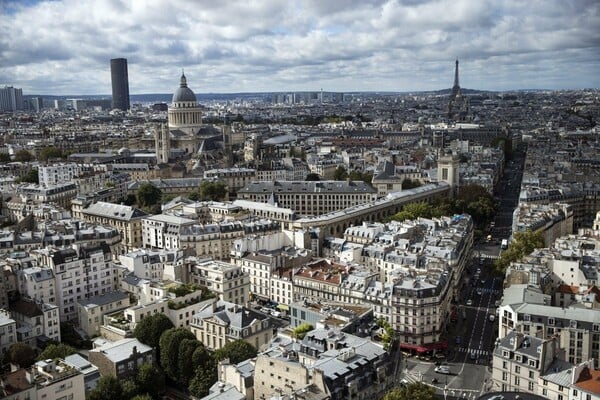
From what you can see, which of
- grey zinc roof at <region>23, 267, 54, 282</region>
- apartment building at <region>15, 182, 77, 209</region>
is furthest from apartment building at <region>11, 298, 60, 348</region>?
apartment building at <region>15, 182, 77, 209</region>

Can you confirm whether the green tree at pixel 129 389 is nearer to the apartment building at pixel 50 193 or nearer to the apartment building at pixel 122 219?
the apartment building at pixel 122 219

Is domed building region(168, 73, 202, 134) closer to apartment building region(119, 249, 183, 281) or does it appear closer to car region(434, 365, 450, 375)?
apartment building region(119, 249, 183, 281)

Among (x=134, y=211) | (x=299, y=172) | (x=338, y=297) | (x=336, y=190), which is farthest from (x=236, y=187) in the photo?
(x=338, y=297)

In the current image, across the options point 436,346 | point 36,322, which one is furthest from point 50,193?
point 436,346

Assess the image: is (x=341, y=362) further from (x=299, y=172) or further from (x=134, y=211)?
(x=299, y=172)

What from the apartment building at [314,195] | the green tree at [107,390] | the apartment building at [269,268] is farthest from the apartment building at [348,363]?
the apartment building at [314,195]

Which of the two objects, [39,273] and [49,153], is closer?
[39,273]

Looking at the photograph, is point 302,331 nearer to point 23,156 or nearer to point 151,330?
point 151,330

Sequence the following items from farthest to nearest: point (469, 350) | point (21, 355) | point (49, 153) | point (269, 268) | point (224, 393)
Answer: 1. point (49, 153)
2. point (269, 268)
3. point (469, 350)
4. point (21, 355)
5. point (224, 393)
